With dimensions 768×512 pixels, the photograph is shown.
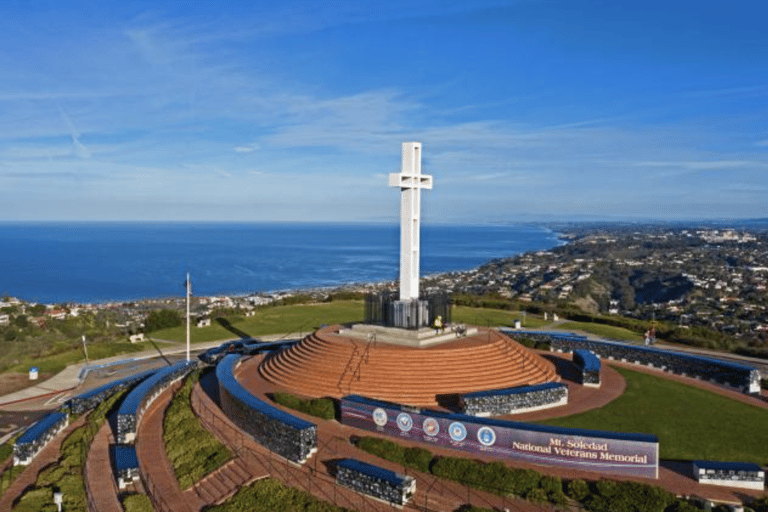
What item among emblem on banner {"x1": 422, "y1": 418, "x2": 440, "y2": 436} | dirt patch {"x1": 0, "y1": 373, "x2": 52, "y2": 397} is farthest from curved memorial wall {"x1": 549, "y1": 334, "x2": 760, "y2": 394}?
dirt patch {"x1": 0, "y1": 373, "x2": 52, "y2": 397}

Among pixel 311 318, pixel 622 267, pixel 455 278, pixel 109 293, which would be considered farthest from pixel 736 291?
pixel 109 293

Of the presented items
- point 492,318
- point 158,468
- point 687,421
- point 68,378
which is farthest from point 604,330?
point 68,378

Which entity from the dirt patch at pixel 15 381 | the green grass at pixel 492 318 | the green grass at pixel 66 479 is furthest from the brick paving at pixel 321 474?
the green grass at pixel 492 318

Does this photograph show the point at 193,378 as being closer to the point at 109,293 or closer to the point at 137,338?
the point at 137,338

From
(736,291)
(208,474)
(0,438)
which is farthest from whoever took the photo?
(736,291)

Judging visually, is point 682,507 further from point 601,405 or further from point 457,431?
point 601,405
